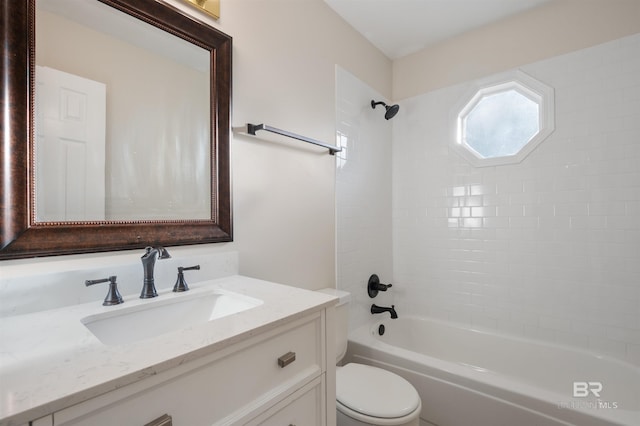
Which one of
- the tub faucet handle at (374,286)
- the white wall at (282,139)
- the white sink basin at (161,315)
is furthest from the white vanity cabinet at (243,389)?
the tub faucet handle at (374,286)

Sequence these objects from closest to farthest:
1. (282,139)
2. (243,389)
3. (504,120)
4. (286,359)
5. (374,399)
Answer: (243,389)
(286,359)
(374,399)
(282,139)
(504,120)

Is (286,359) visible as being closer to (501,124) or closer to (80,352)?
(80,352)

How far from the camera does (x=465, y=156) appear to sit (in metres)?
2.34

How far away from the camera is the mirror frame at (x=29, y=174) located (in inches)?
32.9

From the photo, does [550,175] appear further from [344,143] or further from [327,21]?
[327,21]

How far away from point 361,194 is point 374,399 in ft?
4.38

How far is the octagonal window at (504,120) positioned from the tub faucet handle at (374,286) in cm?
112

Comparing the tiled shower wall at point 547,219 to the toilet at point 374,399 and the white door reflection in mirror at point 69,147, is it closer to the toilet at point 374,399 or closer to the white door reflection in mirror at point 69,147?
the toilet at point 374,399

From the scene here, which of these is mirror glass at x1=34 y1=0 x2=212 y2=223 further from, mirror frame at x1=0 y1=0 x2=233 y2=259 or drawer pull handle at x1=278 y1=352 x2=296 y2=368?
drawer pull handle at x1=278 y1=352 x2=296 y2=368

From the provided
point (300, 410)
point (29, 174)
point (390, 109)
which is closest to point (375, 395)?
point (300, 410)

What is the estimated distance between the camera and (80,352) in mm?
604

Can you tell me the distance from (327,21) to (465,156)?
1346 mm

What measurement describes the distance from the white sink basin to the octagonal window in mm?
2011

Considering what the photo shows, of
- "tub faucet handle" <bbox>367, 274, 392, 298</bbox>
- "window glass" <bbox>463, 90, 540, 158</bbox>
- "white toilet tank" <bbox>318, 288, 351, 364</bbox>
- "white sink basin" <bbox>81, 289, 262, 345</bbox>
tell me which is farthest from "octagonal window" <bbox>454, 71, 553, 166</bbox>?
"white sink basin" <bbox>81, 289, 262, 345</bbox>
